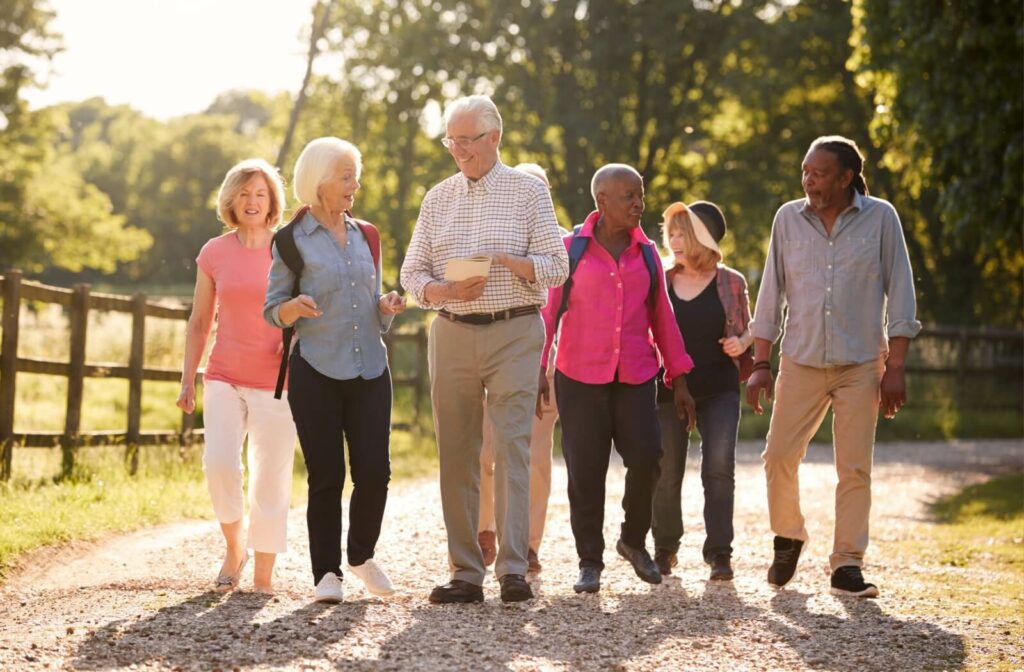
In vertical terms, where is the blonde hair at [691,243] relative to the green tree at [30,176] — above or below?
below

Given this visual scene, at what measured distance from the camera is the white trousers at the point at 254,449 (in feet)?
22.0

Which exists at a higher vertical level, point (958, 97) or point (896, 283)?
point (958, 97)

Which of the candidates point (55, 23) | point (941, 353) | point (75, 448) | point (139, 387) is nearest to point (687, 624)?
point (75, 448)

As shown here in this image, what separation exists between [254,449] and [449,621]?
143 centimetres

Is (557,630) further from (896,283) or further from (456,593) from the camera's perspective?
(896,283)

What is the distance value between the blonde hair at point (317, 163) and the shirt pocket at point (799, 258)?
2.30 metres

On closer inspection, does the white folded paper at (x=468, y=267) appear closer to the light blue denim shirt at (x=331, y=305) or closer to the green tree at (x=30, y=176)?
the light blue denim shirt at (x=331, y=305)

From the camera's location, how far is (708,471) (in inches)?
306

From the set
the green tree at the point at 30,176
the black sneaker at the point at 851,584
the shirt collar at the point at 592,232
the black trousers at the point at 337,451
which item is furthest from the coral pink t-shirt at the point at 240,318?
the green tree at the point at 30,176

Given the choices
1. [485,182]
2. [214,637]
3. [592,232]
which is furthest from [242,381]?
[592,232]

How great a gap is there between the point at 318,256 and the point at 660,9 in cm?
2384

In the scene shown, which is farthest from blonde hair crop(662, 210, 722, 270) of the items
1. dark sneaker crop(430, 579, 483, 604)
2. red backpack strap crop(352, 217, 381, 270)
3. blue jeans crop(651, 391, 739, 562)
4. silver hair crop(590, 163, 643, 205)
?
dark sneaker crop(430, 579, 483, 604)

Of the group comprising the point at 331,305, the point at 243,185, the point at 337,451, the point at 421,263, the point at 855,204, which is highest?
the point at 855,204

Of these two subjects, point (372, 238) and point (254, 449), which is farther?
point (254, 449)
